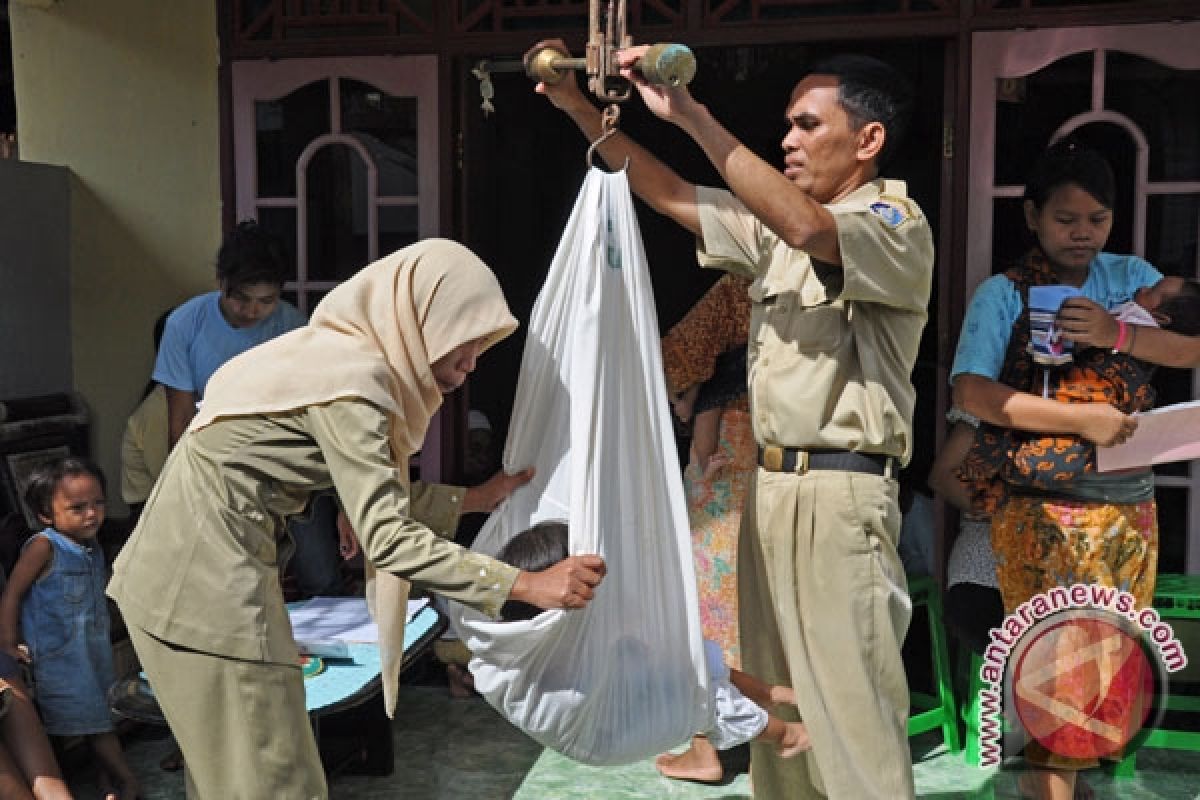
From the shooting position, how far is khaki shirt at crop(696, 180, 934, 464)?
2291 millimetres

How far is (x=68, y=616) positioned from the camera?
3.17 meters

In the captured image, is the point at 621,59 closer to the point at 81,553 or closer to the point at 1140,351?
the point at 1140,351

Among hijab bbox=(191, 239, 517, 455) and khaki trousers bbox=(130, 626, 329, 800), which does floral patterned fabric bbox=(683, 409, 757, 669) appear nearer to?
hijab bbox=(191, 239, 517, 455)

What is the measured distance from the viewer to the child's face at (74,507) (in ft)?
10.5

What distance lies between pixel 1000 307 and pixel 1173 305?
420 mm

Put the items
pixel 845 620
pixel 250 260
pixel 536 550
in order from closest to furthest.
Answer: pixel 845 620, pixel 536 550, pixel 250 260

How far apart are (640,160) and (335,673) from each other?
1.44 metres

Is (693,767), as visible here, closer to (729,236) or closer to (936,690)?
(936,690)

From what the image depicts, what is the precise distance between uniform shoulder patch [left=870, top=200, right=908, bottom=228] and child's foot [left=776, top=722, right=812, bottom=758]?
1.03 metres

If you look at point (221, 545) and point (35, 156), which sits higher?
point (35, 156)

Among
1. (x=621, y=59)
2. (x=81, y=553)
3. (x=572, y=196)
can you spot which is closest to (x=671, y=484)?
(x=621, y=59)

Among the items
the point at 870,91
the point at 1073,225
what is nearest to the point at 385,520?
the point at 870,91

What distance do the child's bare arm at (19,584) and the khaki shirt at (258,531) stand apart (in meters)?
1.05

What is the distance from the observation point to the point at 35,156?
4.25 metres
